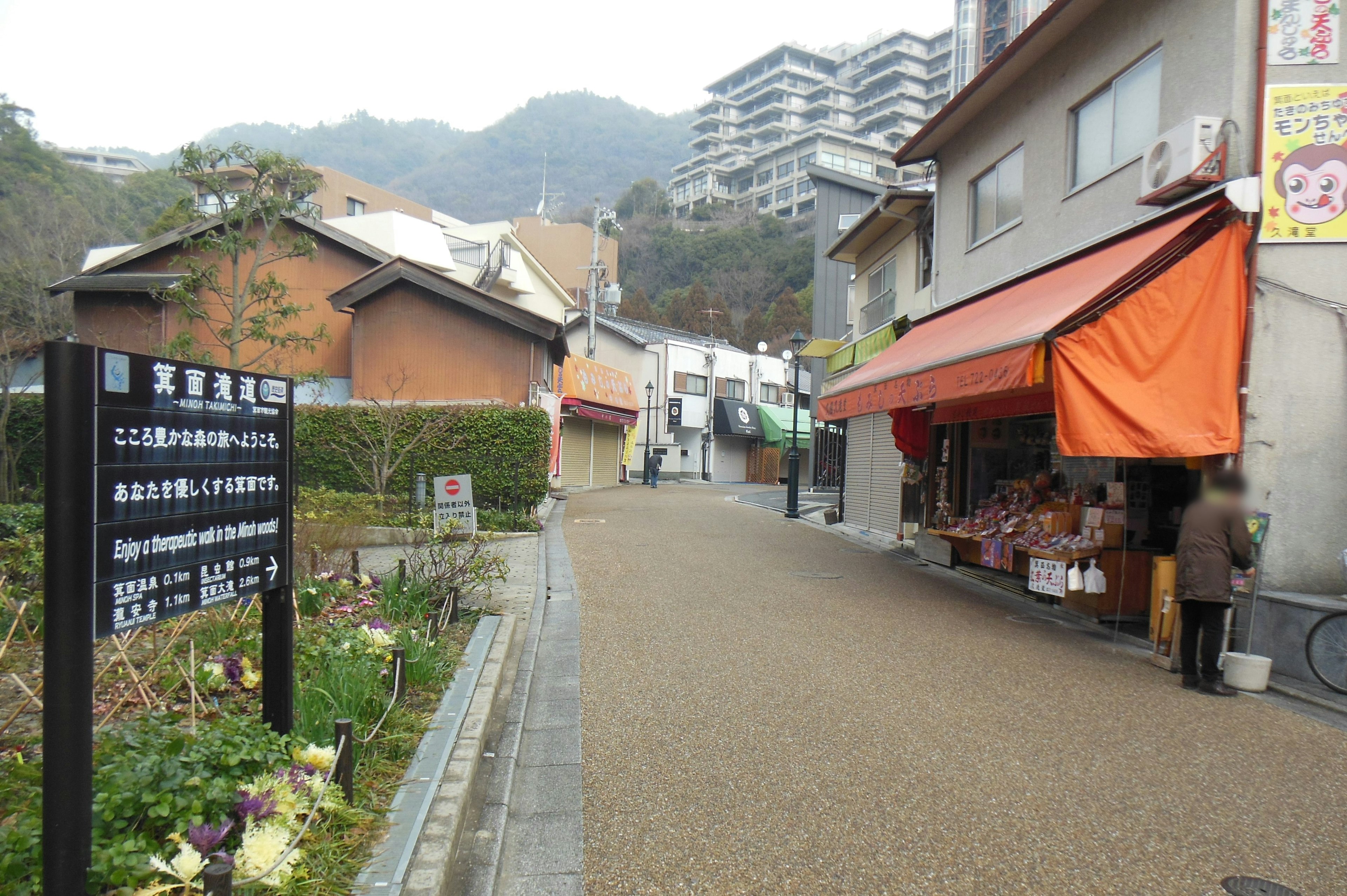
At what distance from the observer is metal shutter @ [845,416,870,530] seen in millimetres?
18703

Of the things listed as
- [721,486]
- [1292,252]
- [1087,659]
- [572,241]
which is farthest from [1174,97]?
[572,241]

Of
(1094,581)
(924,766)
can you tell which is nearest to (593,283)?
(1094,581)

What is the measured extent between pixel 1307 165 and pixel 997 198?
18.0ft

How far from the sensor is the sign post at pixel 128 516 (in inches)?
95.0

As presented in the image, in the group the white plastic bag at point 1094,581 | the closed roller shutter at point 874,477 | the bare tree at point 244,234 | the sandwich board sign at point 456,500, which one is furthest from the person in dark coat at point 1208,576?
the bare tree at point 244,234

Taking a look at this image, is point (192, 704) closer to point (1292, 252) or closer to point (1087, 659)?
point (1087, 659)

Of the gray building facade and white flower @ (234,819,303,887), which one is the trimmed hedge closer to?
the gray building facade

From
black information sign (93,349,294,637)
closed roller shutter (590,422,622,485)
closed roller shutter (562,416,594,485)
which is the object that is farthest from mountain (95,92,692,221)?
black information sign (93,349,294,637)

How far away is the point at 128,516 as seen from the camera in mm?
2660

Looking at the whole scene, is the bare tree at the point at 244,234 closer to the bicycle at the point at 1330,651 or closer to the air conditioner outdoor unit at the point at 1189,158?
the air conditioner outdoor unit at the point at 1189,158

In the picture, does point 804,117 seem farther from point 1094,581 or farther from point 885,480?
point 1094,581

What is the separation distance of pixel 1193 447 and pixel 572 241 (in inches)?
2070

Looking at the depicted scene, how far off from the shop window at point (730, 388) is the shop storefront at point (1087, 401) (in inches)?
1239

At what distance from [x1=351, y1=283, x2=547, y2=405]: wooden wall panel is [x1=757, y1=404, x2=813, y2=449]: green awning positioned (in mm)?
26155
